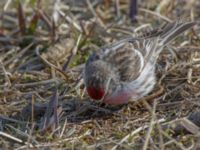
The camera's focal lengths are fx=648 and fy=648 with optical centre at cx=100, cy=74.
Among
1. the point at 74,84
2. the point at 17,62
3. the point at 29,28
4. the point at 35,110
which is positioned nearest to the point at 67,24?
the point at 29,28

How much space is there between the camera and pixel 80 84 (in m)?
5.73

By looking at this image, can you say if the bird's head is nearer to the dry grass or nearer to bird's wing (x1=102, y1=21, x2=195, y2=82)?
bird's wing (x1=102, y1=21, x2=195, y2=82)

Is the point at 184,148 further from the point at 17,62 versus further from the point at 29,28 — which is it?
the point at 29,28

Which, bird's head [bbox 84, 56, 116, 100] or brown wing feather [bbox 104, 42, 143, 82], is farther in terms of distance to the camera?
brown wing feather [bbox 104, 42, 143, 82]

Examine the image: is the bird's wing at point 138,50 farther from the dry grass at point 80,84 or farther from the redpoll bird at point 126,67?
the dry grass at point 80,84

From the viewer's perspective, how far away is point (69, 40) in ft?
22.2

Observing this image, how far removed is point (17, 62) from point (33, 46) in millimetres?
388

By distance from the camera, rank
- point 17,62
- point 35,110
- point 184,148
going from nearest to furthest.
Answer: point 184,148, point 35,110, point 17,62

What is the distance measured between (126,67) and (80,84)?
572 mm

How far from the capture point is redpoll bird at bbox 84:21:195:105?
5.01 m

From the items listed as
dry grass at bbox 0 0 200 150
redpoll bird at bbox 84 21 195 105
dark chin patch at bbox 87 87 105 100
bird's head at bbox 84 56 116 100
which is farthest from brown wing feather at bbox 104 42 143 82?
dark chin patch at bbox 87 87 105 100

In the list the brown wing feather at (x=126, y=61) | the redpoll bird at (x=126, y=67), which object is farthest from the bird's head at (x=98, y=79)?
the brown wing feather at (x=126, y=61)

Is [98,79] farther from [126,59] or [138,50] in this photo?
[138,50]

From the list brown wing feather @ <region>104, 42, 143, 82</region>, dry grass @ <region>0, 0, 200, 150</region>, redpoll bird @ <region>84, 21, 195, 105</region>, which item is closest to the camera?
dry grass @ <region>0, 0, 200, 150</region>
